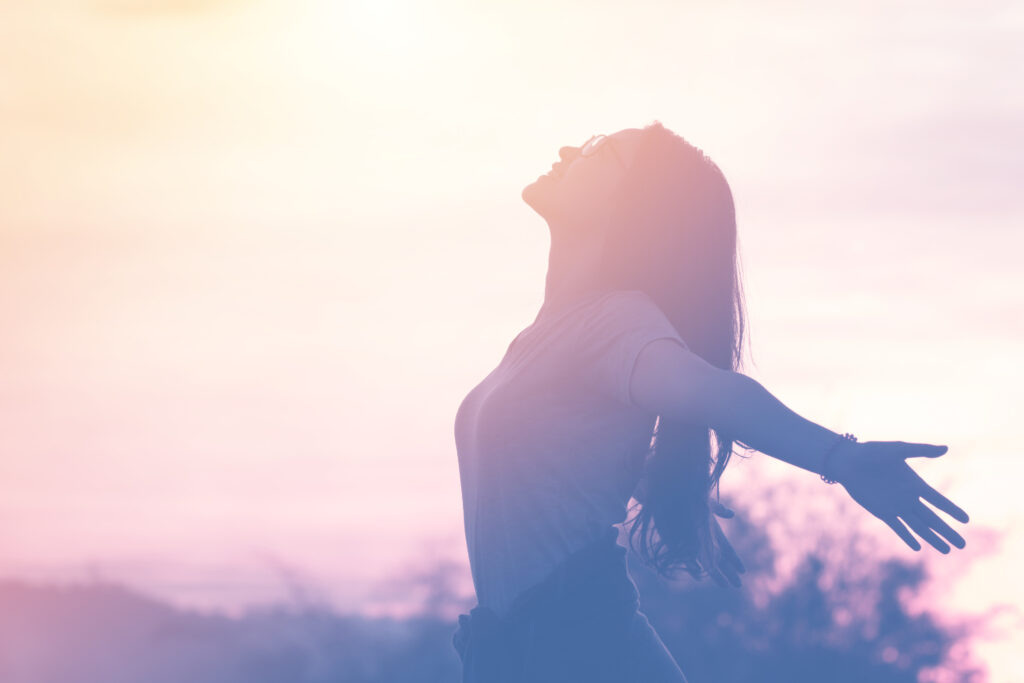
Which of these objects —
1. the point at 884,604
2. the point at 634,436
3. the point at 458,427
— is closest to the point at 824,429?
the point at 634,436

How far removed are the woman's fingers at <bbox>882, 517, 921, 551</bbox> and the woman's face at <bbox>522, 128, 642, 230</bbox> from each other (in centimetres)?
113

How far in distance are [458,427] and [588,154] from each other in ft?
2.55

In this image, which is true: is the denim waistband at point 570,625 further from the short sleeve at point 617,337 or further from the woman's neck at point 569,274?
the woman's neck at point 569,274

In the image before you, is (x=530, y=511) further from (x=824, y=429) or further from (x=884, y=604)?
(x=884, y=604)

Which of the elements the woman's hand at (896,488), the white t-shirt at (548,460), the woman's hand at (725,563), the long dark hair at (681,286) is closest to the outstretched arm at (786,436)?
the woman's hand at (896,488)

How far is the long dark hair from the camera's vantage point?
3037 millimetres

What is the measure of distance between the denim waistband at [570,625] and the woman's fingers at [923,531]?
804 mm

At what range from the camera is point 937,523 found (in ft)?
7.51

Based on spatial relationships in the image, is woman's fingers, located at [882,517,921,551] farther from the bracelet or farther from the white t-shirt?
the white t-shirt

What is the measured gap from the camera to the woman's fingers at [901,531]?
7.56 feet

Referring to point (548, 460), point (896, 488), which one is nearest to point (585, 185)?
point (548, 460)

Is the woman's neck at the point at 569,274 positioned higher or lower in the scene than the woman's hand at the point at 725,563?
higher

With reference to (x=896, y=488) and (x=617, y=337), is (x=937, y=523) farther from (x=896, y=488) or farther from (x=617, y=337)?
(x=617, y=337)

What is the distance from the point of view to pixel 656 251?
3.04 metres
